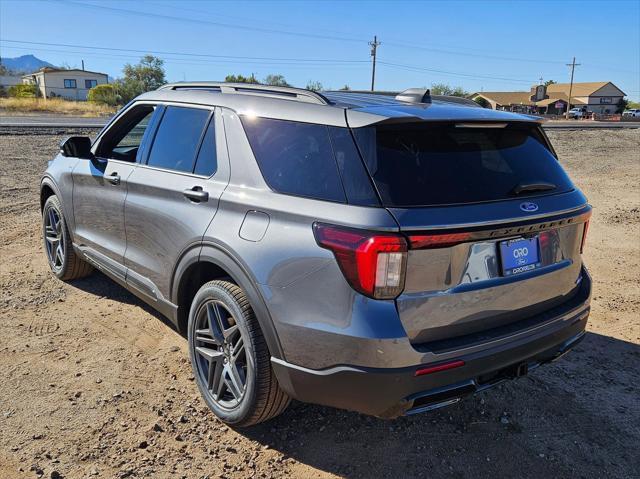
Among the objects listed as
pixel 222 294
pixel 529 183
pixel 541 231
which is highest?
pixel 529 183

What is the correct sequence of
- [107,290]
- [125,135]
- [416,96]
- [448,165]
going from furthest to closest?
[107,290]
[125,135]
[416,96]
[448,165]

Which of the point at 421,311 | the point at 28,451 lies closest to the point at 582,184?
the point at 421,311

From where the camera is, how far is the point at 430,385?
93.0 inches

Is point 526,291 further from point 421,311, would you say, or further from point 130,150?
point 130,150

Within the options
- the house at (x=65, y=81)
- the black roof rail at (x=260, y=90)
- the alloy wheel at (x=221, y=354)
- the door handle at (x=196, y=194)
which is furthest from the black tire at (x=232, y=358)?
the house at (x=65, y=81)

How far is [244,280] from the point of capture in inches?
106

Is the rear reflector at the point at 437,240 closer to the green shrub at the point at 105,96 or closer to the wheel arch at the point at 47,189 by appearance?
the wheel arch at the point at 47,189

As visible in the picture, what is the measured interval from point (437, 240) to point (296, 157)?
842 millimetres

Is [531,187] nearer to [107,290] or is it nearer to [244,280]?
[244,280]

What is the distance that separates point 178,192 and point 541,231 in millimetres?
2077

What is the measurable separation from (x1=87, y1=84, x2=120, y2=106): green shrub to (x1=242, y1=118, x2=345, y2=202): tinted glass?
2281 inches

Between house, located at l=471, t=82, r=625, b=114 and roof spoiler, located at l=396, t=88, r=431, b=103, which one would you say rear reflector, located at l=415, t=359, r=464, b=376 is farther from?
house, located at l=471, t=82, r=625, b=114

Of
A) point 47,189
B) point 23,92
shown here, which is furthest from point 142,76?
point 47,189

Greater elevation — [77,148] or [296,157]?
[296,157]
